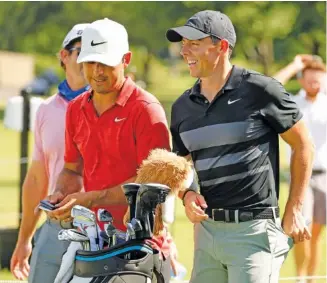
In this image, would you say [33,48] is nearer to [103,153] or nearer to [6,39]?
[6,39]

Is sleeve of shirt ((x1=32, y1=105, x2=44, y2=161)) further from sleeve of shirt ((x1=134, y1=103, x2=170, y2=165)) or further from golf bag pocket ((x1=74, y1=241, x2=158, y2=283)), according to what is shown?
golf bag pocket ((x1=74, y1=241, x2=158, y2=283))

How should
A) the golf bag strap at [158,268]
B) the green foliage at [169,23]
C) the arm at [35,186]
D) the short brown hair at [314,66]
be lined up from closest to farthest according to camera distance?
the golf bag strap at [158,268], the arm at [35,186], the short brown hair at [314,66], the green foliage at [169,23]

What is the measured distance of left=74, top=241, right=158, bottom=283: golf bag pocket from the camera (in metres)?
4.17

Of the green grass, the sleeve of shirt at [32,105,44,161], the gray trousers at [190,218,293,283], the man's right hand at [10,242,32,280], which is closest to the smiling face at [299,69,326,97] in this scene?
the green grass

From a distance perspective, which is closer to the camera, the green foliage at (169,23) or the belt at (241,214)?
the belt at (241,214)

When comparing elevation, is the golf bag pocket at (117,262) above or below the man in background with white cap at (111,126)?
below

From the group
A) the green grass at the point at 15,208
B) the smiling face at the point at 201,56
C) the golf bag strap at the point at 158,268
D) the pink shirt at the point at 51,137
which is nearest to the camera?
the golf bag strap at the point at 158,268

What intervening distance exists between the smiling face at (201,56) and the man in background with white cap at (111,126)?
0.29m

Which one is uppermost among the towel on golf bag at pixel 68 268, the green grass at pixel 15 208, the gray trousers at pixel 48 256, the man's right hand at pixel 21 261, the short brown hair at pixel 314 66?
the short brown hair at pixel 314 66

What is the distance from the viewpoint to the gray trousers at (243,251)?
4.71 meters

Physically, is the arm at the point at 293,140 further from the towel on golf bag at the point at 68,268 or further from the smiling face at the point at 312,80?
the smiling face at the point at 312,80

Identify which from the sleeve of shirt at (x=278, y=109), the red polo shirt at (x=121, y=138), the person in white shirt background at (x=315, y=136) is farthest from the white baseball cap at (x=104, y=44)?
the person in white shirt background at (x=315, y=136)

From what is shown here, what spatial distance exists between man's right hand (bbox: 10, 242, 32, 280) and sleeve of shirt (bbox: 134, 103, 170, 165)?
1.46 m

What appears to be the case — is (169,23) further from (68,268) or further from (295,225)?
(68,268)
